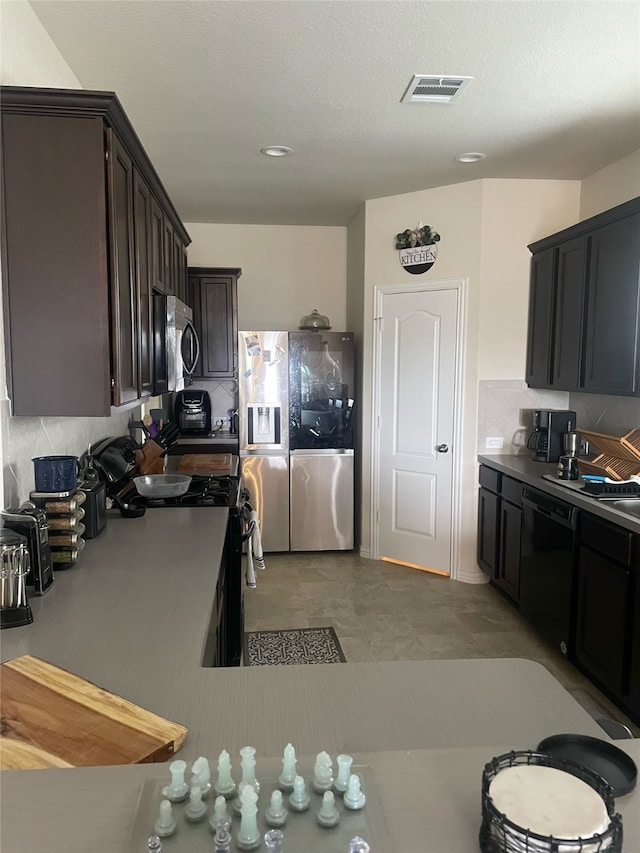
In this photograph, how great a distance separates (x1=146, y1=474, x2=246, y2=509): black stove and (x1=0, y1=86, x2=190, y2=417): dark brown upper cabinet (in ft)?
3.39

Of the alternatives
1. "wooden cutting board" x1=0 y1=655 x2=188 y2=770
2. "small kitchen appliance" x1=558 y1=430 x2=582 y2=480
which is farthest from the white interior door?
"wooden cutting board" x1=0 y1=655 x2=188 y2=770

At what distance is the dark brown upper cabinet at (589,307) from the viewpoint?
3090mm

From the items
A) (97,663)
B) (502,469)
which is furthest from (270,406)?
(97,663)

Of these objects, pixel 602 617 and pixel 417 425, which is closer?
pixel 602 617

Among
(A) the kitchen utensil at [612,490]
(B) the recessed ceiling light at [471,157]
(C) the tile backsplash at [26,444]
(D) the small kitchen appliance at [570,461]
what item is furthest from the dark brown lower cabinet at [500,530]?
(C) the tile backsplash at [26,444]

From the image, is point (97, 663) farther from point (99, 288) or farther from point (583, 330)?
point (583, 330)

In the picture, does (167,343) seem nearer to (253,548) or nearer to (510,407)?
(253,548)

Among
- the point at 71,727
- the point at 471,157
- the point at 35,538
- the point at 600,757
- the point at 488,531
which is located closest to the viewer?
the point at 600,757

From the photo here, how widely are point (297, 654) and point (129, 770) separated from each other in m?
2.49

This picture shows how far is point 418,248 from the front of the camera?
172 inches

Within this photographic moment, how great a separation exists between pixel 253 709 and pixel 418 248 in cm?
380

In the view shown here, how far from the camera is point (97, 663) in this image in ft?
4.38

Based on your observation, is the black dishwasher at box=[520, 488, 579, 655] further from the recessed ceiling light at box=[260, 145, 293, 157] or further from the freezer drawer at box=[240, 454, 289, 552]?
the recessed ceiling light at box=[260, 145, 293, 157]

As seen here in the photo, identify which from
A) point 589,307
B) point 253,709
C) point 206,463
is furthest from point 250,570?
point 589,307
